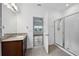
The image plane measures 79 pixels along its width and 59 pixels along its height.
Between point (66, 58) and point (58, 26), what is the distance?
5.21 metres

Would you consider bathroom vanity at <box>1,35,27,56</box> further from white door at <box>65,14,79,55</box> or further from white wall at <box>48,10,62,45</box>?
white wall at <box>48,10,62,45</box>

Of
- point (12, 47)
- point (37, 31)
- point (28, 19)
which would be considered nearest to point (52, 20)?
point (37, 31)

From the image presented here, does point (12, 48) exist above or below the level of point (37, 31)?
below

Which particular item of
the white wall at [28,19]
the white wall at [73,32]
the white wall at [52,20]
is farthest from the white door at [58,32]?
the white wall at [28,19]

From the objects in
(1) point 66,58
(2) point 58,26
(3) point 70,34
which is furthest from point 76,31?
(1) point 66,58

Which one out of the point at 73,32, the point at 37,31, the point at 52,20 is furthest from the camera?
the point at 52,20

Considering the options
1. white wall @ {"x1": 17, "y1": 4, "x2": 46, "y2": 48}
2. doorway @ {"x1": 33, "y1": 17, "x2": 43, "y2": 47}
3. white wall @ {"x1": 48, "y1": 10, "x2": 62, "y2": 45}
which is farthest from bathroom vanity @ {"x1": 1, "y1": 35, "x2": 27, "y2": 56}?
white wall @ {"x1": 48, "y1": 10, "x2": 62, "y2": 45}

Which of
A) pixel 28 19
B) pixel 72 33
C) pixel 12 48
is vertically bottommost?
pixel 12 48

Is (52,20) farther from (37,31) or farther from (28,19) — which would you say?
(28,19)

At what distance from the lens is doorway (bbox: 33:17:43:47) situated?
6032 millimetres

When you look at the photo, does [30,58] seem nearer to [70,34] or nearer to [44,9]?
[70,34]

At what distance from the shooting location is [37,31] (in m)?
6.09

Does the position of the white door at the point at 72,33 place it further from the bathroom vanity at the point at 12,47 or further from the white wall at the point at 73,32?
the bathroom vanity at the point at 12,47

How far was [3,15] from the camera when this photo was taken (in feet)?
11.5
